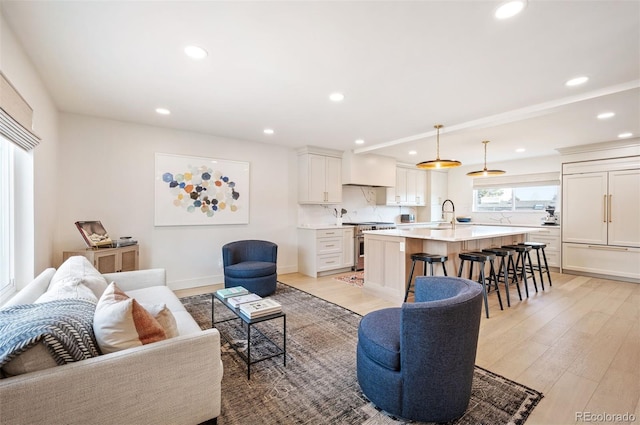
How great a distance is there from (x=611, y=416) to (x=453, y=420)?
99cm

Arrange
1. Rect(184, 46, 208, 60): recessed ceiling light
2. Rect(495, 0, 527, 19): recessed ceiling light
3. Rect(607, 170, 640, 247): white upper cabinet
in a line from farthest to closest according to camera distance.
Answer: Rect(607, 170, 640, 247): white upper cabinet, Rect(184, 46, 208, 60): recessed ceiling light, Rect(495, 0, 527, 19): recessed ceiling light

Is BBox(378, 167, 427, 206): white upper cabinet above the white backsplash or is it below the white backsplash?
above

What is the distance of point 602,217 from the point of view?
4.97 meters

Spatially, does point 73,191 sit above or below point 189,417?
above

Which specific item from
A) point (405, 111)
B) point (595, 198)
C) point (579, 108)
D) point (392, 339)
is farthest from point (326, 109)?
point (595, 198)

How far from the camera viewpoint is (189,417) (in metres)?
1.41

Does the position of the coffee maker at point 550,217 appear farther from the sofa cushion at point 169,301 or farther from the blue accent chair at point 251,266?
the sofa cushion at point 169,301

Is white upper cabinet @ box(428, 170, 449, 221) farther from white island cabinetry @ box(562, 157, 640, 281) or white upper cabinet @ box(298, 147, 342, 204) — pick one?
white upper cabinet @ box(298, 147, 342, 204)

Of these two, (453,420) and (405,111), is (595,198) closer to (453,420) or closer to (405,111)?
(405,111)

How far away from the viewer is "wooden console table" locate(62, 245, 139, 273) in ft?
10.3

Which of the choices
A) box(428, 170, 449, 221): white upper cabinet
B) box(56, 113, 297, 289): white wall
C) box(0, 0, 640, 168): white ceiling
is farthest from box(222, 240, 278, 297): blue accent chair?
box(428, 170, 449, 221): white upper cabinet

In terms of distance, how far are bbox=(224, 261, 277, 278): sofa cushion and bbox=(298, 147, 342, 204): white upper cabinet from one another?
5.73 ft

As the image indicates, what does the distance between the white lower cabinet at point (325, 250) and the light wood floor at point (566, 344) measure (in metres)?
0.74

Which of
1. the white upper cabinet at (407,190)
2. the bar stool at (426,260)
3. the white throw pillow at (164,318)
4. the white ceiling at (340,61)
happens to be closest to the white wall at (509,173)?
the white upper cabinet at (407,190)
